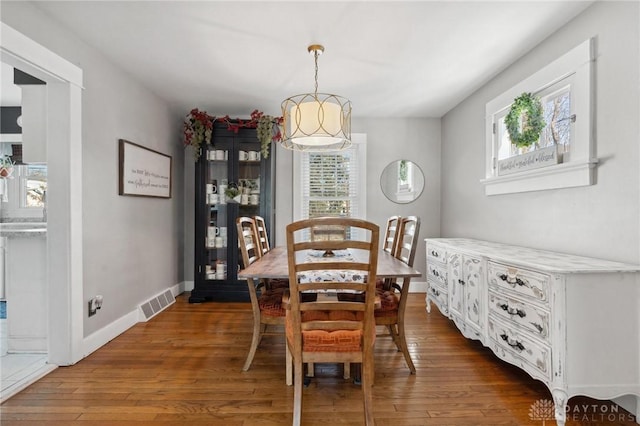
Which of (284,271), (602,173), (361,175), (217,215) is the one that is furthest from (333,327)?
(361,175)

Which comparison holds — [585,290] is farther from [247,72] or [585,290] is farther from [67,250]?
[67,250]

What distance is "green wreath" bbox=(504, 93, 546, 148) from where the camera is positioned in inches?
94.6

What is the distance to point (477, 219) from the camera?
341 centimetres

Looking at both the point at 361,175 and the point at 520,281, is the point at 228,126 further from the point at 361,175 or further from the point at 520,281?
the point at 520,281

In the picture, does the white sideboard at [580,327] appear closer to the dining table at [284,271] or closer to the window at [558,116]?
the dining table at [284,271]

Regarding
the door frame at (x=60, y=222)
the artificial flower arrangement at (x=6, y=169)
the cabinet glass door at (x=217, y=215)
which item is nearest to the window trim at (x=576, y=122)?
the cabinet glass door at (x=217, y=215)

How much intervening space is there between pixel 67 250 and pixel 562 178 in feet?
11.4

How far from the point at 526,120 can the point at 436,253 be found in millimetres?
1385

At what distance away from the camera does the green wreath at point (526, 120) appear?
240 cm

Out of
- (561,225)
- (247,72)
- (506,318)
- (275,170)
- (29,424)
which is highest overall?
(247,72)

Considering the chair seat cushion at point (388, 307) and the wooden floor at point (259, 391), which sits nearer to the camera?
the wooden floor at point (259, 391)

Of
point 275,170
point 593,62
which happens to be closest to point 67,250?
point 275,170

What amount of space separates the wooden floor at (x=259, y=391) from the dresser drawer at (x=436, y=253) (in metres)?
0.71

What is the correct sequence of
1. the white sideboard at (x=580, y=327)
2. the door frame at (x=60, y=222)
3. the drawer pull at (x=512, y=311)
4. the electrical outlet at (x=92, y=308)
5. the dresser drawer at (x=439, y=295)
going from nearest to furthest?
the white sideboard at (x=580, y=327) → the drawer pull at (x=512, y=311) → the door frame at (x=60, y=222) → the electrical outlet at (x=92, y=308) → the dresser drawer at (x=439, y=295)
